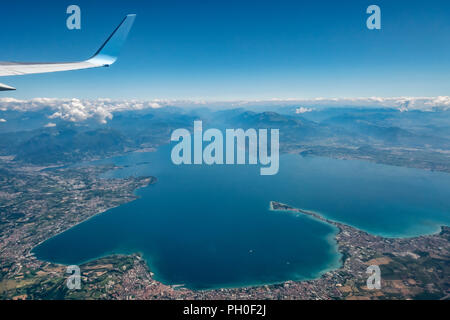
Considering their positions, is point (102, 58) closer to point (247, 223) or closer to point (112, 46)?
point (112, 46)

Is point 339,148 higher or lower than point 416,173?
higher

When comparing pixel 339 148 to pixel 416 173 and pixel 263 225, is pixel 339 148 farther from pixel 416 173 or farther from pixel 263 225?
pixel 263 225

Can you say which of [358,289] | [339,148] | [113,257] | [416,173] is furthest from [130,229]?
[339,148]

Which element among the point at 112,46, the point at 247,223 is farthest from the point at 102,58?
the point at 247,223

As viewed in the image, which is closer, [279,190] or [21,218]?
[21,218]

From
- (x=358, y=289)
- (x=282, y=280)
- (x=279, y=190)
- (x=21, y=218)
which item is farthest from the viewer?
(x=279, y=190)
